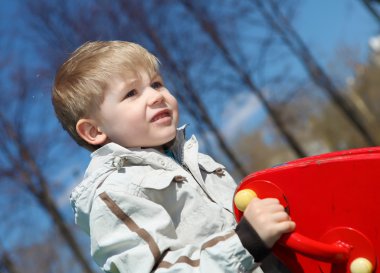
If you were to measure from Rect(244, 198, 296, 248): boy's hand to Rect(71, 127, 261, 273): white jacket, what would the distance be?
70mm

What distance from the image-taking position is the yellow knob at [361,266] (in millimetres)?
1223

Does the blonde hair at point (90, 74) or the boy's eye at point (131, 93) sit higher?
the blonde hair at point (90, 74)

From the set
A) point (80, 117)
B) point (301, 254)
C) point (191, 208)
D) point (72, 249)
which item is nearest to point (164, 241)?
point (191, 208)

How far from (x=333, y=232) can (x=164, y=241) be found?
47 centimetres

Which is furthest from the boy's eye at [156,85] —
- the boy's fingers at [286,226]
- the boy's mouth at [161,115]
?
the boy's fingers at [286,226]

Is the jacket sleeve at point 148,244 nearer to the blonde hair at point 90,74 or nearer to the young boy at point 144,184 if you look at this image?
the young boy at point 144,184

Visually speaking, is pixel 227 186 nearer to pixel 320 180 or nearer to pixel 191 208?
pixel 191 208

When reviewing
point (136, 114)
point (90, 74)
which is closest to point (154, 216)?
point (136, 114)

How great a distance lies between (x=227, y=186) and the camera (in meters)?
1.89

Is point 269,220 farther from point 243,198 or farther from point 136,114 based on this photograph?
point 136,114

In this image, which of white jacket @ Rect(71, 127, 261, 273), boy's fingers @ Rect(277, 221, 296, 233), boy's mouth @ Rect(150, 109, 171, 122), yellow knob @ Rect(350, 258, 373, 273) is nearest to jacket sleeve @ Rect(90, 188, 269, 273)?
white jacket @ Rect(71, 127, 261, 273)

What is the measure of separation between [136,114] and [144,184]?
284 millimetres

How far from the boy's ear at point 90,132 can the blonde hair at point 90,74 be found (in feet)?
0.09

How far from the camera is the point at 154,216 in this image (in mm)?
1470
